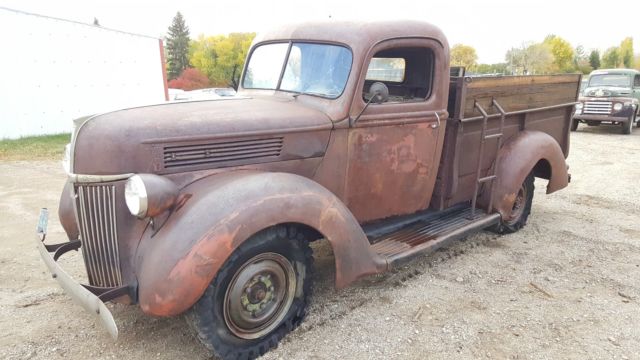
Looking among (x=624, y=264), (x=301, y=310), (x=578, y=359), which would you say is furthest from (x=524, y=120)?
(x=301, y=310)

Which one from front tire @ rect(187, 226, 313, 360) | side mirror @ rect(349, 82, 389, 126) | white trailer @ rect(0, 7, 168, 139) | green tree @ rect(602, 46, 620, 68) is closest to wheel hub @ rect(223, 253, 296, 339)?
front tire @ rect(187, 226, 313, 360)

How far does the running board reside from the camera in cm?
329

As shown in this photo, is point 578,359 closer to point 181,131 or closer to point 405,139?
point 405,139

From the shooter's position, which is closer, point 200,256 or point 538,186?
point 200,256

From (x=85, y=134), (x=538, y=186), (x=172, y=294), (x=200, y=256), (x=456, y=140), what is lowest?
Answer: (x=538, y=186)

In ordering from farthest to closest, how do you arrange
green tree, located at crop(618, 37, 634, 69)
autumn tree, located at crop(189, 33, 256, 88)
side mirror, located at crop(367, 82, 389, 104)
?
green tree, located at crop(618, 37, 634, 69) → autumn tree, located at crop(189, 33, 256, 88) → side mirror, located at crop(367, 82, 389, 104)

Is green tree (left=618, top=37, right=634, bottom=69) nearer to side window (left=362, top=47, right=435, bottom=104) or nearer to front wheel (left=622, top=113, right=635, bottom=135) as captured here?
front wheel (left=622, top=113, right=635, bottom=135)

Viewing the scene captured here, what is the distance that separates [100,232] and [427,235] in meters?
2.39

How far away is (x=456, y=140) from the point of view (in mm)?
3811

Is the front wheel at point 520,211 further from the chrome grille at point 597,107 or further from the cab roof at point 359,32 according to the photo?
the chrome grille at point 597,107

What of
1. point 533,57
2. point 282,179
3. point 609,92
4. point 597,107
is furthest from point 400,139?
point 533,57

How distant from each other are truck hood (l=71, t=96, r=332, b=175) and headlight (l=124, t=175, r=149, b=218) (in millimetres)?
152

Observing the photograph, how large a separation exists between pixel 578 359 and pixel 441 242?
1.20 metres

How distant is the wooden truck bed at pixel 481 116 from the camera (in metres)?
3.81
